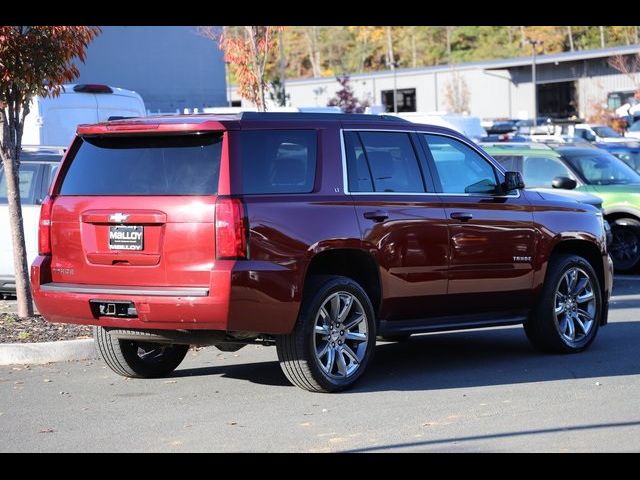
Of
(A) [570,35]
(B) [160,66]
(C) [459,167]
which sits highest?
(A) [570,35]

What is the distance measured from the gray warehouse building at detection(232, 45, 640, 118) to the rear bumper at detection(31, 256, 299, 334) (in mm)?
63007

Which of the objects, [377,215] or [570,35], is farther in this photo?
[570,35]

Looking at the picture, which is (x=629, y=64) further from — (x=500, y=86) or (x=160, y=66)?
(x=160, y=66)

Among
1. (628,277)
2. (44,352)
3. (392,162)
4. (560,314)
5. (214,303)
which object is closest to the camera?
(214,303)

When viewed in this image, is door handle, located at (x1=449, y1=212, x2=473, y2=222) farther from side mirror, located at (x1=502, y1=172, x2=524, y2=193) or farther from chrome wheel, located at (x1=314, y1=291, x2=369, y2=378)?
chrome wheel, located at (x1=314, y1=291, x2=369, y2=378)

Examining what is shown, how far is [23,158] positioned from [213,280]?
667 centimetres

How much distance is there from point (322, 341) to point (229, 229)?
1226 millimetres

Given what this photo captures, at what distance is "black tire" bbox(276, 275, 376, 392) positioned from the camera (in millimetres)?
7969

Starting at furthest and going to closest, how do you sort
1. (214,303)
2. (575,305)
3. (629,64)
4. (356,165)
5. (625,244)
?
(629,64) < (625,244) < (575,305) < (356,165) < (214,303)

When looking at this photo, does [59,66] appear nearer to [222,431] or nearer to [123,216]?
[123,216]

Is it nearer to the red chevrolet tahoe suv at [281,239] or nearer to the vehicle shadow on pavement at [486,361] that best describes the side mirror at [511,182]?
the red chevrolet tahoe suv at [281,239]

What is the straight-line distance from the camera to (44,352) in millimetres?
9789

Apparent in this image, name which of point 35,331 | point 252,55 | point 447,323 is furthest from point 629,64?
point 447,323
